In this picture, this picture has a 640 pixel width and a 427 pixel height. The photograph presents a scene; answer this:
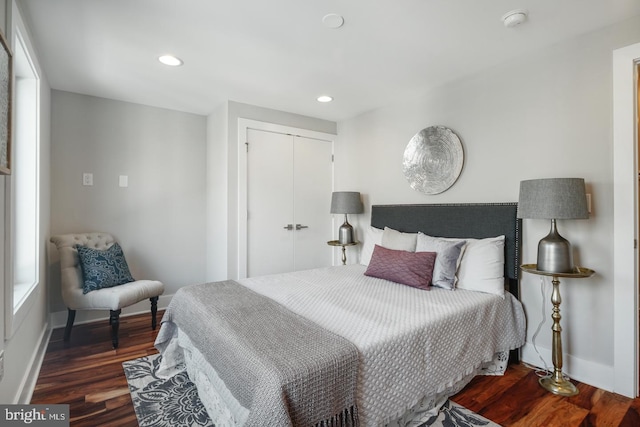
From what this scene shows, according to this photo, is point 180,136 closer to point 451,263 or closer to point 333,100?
point 333,100

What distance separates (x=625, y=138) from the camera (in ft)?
6.44

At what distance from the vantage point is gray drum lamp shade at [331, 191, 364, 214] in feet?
11.9

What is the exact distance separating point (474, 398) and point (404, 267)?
946 mm

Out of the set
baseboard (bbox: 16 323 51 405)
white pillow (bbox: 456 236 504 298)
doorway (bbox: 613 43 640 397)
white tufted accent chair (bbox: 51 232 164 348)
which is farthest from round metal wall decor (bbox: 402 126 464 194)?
baseboard (bbox: 16 323 51 405)

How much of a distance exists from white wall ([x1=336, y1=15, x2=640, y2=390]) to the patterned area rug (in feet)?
3.33

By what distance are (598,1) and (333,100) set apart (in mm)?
2171

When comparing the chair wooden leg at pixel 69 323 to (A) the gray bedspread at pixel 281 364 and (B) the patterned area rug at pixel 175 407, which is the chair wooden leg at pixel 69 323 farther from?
(A) the gray bedspread at pixel 281 364

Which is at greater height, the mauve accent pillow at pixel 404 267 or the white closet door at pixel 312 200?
the white closet door at pixel 312 200

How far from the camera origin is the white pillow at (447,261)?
2398 millimetres

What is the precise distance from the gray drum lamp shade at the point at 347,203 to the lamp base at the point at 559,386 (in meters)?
2.21

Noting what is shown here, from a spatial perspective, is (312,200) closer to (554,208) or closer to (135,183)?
(135,183)

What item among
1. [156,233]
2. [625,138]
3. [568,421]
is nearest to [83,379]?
[156,233]

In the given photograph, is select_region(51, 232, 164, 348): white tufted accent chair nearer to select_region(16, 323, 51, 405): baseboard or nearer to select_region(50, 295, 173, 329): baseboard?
select_region(16, 323, 51, 405): baseboard

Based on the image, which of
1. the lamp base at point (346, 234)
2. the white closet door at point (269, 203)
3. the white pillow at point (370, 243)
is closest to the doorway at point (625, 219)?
the white pillow at point (370, 243)
